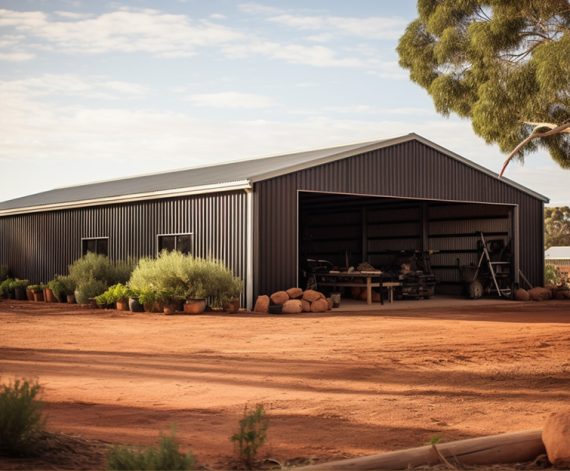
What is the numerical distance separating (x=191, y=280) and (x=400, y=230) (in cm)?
1168

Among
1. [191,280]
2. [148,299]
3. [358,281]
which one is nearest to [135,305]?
[148,299]

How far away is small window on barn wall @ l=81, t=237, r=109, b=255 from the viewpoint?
27.0m

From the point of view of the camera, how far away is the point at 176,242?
23891 mm

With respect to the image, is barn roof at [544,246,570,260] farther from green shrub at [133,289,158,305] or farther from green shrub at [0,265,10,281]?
green shrub at [133,289,158,305]

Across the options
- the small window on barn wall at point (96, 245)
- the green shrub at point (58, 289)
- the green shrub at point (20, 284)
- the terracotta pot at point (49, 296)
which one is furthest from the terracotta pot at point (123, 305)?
the green shrub at point (20, 284)

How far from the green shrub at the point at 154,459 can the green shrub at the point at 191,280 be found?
49.6 ft

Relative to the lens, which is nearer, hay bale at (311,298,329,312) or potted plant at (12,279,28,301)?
hay bale at (311,298,329,312)

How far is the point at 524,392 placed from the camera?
9.09m

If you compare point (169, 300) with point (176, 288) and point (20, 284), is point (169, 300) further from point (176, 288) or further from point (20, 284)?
point (20, 284)

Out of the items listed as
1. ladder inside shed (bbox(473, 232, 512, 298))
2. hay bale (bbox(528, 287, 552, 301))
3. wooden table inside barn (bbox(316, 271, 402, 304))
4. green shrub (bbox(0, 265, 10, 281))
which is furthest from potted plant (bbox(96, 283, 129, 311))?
hay bale (bbox(528, 287, 552, 301))

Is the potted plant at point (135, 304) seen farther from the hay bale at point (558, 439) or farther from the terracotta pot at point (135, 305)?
the hay bale at point (558, 439)

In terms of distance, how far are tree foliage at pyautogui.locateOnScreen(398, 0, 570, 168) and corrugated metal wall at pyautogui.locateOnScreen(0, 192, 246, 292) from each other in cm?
609

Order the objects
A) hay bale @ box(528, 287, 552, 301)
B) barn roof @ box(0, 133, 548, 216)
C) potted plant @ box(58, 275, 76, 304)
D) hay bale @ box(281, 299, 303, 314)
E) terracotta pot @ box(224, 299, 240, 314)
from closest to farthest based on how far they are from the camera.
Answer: terracotta pot @ box(224, 299, 240, 314)
hay bale @ box(281, 299, 303, 314)
barn roof @ box(0, 133, 548, 216)
potted plant @ box(58, 275, 76, 304)
hay bale @ box(528, 287, 552, 301)

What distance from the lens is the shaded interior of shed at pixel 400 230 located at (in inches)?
1120
